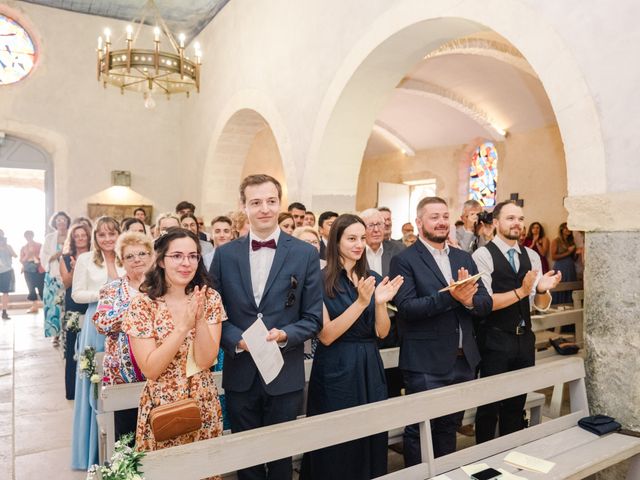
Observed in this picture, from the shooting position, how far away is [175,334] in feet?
6.39

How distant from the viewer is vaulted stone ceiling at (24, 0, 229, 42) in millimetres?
9258

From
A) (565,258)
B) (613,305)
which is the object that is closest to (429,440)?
(613,305)

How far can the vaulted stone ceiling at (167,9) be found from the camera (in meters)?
9.26

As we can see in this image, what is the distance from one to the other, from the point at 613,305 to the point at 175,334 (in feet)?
8.02

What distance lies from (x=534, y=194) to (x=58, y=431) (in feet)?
27.8

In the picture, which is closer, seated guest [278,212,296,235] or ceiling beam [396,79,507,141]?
seated guest [278,212,296,235]

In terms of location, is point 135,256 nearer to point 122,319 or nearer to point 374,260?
point 122,319

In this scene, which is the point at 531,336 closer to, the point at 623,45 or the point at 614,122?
the point at 614,122

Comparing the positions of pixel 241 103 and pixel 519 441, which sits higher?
pixel 241 103

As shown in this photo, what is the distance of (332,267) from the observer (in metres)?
2.62

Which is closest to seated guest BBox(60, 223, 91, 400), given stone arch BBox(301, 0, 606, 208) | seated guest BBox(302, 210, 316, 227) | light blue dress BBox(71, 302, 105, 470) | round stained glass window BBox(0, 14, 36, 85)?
light blue dress BBox(71, 302, 105, 470)

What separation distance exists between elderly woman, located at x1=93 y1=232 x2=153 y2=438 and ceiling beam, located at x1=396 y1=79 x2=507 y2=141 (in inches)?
294

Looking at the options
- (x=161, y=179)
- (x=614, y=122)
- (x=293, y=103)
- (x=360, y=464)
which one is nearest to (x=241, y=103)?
(x=293, y=103)

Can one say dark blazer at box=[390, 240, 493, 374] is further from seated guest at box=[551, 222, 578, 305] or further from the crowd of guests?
seated guest at box=[551, 222, 578, 305]
